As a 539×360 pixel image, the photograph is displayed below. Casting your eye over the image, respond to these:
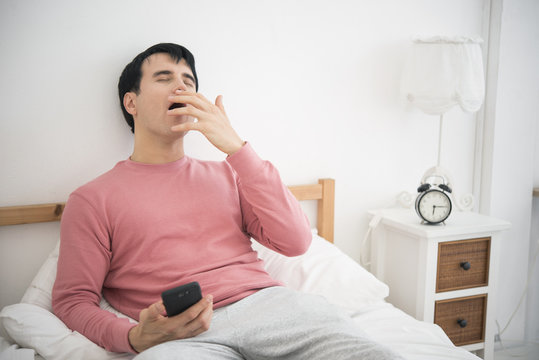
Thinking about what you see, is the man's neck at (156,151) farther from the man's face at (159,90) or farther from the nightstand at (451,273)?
the nightstand at (451,273)

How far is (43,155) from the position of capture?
1.15 meters

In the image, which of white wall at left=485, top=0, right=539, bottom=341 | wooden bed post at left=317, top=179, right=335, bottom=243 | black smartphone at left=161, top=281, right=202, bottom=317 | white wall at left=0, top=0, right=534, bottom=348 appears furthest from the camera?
white wall at left=485, top=0, right=539, bottom=341

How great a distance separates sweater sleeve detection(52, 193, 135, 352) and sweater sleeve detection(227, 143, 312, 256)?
0.39 meters

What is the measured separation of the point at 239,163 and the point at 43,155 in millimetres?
687

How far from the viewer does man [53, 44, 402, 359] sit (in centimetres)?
77

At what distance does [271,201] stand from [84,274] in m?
0.50

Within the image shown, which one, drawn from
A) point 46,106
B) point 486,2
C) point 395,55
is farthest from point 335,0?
point 46,106

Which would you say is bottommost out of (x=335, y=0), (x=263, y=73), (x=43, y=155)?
(x=43, y=155)

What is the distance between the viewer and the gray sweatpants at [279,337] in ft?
2.32

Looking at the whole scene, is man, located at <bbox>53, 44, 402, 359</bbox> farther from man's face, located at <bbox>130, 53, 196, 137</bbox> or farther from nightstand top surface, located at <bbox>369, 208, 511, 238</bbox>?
nightstand top surface, located at <bbox>369, 208, 511, 238</bbox>

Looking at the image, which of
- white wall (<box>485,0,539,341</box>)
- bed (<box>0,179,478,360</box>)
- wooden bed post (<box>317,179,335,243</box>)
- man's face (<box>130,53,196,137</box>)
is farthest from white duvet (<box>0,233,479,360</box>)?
white wall (<box>485,0,539,341</box>)

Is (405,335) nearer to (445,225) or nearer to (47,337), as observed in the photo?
(445,225)

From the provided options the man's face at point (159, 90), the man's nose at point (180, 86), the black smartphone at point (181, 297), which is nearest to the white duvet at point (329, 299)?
the black smartphone at point (181, 297)

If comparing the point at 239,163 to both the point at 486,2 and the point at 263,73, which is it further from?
the point at 486,2
